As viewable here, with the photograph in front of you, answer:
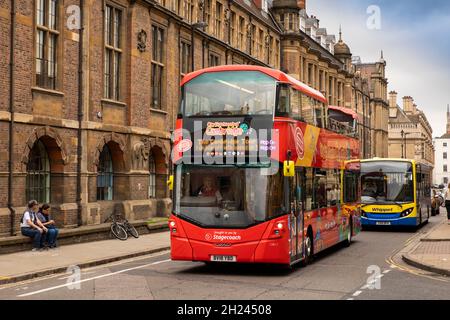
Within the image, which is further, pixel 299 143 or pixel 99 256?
pixel 99 256

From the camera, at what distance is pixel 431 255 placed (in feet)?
62.2

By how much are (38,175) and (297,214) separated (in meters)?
11.6

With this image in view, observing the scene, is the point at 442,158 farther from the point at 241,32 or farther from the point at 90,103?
the point at 90,103

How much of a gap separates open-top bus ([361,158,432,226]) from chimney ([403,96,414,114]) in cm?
12300

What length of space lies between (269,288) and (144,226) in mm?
14717

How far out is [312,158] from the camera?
58.8 feet

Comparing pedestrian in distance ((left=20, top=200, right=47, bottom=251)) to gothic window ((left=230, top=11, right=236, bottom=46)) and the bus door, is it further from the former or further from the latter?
gothic window ((left=230, top=11, right=236, bottom=46))

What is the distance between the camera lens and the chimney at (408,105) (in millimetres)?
150250

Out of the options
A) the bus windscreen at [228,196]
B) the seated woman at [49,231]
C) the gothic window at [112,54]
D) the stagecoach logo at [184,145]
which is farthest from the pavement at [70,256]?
the gothic window at [112,54]

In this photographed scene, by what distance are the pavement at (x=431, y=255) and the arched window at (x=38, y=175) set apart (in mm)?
11908

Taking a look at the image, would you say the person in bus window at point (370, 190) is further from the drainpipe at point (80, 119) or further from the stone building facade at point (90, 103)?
the drainpipe at point (80, 119)

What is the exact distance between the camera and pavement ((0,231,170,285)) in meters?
15.5

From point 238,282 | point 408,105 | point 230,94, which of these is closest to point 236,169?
point 230,94
